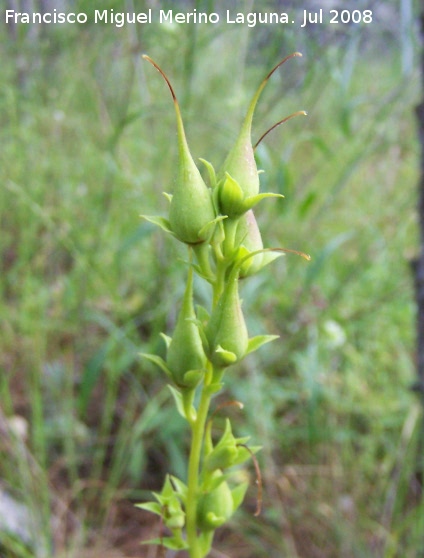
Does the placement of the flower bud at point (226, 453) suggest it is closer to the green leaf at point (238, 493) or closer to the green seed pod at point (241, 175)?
the green leaf at point (238, 493)

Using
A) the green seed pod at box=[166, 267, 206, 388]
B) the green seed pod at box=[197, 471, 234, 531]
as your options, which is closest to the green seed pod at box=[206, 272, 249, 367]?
the green seed pod at box=[166, 267, 206, 388]

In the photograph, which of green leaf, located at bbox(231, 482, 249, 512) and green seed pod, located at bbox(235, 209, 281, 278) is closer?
green seed pod, located at bbox(235, 209, 281, 278)

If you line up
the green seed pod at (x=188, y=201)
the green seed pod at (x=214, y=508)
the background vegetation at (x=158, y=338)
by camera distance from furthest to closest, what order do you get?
the background vegetation at (x=158, y=338) → the green seed pod at (x=214, y=508) → the green seed pod at (x=188, y=201)

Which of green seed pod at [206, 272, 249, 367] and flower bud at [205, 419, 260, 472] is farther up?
green seed pod at [206, 272, 249, 367]

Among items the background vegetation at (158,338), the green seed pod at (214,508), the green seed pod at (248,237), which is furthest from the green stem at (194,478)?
the background vegetation at (158,338)

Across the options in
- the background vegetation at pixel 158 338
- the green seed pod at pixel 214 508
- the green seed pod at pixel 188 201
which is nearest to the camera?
the green seed pod at pixel 188 201

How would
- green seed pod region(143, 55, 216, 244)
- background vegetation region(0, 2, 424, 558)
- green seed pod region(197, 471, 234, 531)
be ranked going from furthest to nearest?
background vegetation region(0, 2, 424, 558) < green seed pod region(197, 471, 234, 531) < green seed pod region(143, 55, 216, 244)

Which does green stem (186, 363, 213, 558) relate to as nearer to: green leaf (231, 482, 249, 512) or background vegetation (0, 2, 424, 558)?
green leaf (231, 482, 249, 512)
